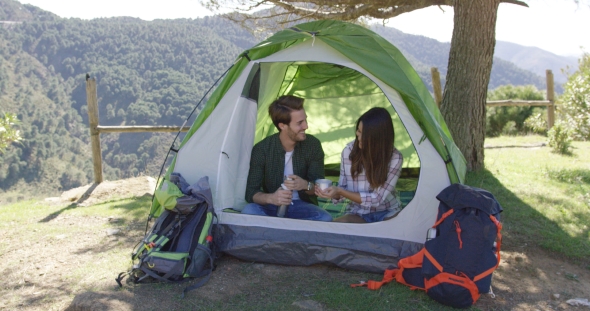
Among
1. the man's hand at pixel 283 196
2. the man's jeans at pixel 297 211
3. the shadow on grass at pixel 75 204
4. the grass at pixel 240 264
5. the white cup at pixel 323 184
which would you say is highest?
the white cup at pixel 323 184

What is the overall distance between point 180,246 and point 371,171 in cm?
124

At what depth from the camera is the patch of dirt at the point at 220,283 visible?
104 inches

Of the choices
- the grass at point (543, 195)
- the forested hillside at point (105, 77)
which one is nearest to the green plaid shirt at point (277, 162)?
the grass at point (543, 195)

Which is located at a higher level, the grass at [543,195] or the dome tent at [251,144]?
the dome tent at [251,144]

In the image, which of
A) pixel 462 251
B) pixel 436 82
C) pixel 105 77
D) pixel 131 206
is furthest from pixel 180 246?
pixel 105 77

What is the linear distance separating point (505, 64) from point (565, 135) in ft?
120

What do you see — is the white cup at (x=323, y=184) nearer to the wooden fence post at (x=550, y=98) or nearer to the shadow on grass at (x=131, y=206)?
the shadow on grass at (x=131, y=206)

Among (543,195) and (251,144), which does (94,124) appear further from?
(543,195)

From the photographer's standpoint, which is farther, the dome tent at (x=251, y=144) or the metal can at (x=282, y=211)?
the metal can at (x=282, y=211)

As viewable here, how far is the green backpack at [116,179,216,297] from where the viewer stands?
285 centimetres

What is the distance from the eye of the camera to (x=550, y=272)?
3.12m

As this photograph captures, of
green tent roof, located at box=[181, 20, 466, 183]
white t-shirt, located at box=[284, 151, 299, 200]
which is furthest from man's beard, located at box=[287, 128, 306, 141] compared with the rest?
green tent roof, located at box=[181, 20, 466, 183]

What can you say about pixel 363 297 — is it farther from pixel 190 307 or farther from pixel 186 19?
pixel 186 19

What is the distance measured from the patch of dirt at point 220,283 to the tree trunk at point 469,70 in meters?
1.87
